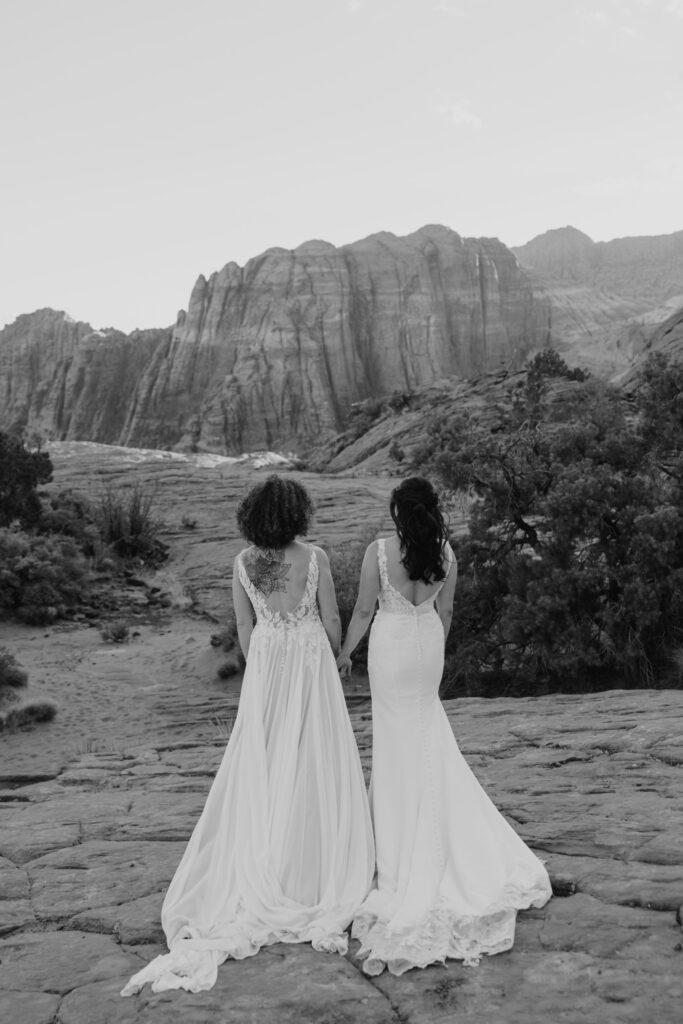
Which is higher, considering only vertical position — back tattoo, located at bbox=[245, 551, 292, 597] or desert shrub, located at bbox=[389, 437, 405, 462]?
desert shrub, located at bbox=[389, 437, 405, 462]

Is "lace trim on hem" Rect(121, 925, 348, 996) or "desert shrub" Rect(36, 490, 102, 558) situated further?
"desert shrub" Rect(36, 490, 102, 558)

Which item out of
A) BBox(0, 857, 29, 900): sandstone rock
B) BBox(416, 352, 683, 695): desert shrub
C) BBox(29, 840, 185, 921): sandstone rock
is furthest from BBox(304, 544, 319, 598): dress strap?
BBox(416, 352, 683, 695): desert shrub

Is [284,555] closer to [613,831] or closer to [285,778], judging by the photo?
[285,778]

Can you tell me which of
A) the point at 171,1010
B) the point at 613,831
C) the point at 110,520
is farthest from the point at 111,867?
the point at 110,520

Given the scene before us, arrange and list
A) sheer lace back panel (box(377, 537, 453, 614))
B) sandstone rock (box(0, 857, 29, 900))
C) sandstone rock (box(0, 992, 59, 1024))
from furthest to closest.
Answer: sandstone rock (box(0, 857, 29, 900)), sheer lace back panel (box(377, 537, 453, 614)), sandstone rock (box(0, 992, 59, 1024))

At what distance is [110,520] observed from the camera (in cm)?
2319

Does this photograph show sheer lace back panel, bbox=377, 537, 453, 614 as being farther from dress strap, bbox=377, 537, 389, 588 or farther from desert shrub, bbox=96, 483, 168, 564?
desert shrub, bbox=96, 483, 168, 564

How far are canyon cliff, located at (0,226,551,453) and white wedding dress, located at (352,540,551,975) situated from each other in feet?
258

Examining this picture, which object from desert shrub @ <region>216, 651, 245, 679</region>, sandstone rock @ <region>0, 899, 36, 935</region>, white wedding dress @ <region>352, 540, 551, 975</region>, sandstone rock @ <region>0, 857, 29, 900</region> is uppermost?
white wedding dress @ <region>352, 540, 551, 975</region>

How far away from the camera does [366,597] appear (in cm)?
455

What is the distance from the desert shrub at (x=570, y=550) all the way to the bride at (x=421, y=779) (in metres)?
6.37

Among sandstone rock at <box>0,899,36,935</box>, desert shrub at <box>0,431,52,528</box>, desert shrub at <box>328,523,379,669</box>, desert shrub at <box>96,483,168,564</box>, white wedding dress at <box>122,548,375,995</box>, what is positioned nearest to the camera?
white wedding dress at <box>122,548,375,995</box>

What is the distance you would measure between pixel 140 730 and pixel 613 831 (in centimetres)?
813

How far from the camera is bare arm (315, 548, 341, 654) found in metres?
4.63
